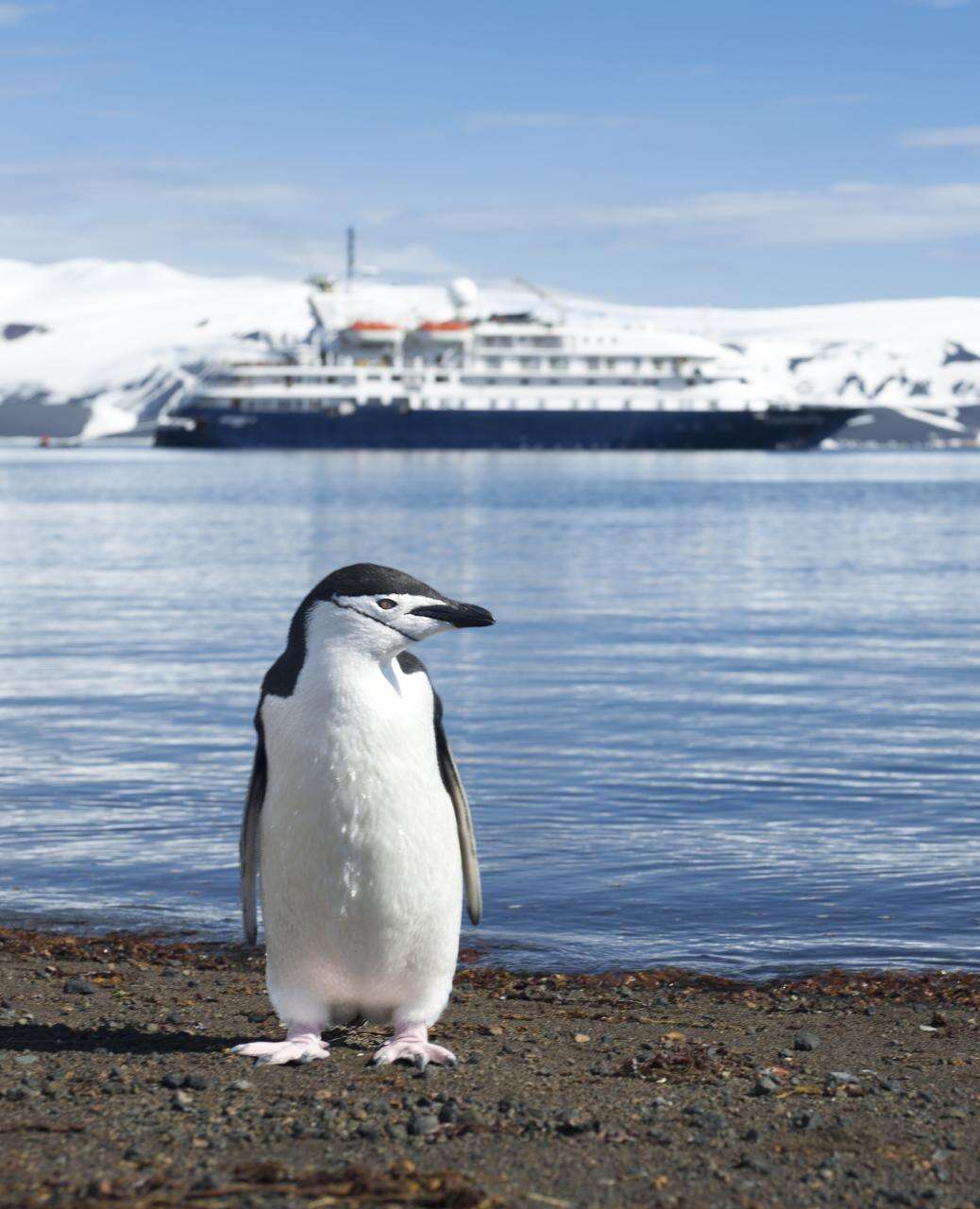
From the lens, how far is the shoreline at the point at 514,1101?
14.2ft

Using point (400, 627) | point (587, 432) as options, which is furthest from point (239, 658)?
point (587, 432)

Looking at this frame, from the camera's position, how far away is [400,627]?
545 centimetres

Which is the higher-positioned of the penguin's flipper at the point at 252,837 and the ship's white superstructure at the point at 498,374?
the ship's white superstructure at the point at 498,374

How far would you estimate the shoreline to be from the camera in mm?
4324

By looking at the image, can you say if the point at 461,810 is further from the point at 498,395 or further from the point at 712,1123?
the point at 498,395

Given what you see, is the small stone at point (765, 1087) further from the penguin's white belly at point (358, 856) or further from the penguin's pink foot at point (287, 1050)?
the penguin's pink foot at point (287, 1050)

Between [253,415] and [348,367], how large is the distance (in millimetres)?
7886

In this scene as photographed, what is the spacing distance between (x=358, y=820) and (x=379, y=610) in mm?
707

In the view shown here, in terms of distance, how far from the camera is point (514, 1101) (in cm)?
508

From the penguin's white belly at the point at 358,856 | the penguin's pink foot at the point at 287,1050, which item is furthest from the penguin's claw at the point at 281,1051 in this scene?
the penguin's white belly at the point at 358,856

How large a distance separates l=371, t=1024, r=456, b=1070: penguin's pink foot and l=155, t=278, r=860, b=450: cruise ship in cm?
11572

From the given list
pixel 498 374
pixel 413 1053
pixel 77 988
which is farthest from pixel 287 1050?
pixel 498 374

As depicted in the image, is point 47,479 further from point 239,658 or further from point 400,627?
point 400,627

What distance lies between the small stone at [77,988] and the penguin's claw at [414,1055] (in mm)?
1926
